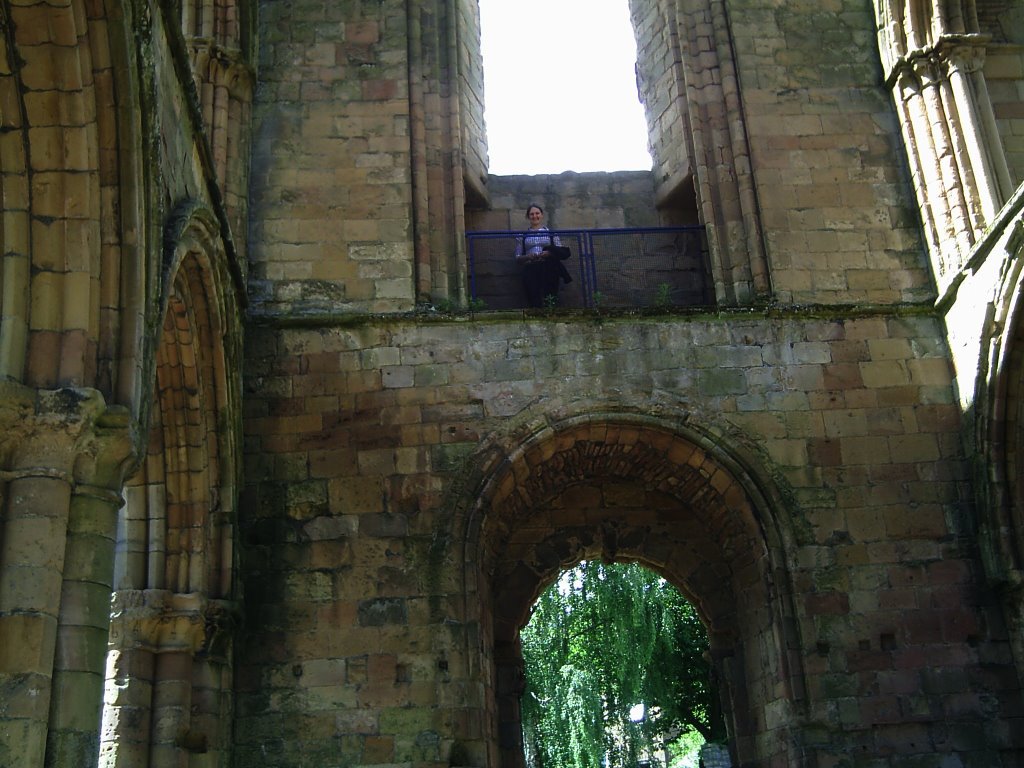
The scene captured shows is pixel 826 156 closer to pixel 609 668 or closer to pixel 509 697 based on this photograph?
pixel 509 697

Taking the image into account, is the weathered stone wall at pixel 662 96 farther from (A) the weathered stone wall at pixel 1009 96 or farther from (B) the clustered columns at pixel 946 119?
(A) the weathered stone wall at pixel 1009 96

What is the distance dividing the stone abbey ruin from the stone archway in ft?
0.10

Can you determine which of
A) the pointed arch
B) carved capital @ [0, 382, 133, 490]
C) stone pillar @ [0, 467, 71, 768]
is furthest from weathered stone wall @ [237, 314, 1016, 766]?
stone pillar @ [0, 467, 71, 768]

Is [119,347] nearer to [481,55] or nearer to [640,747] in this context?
[481,55]

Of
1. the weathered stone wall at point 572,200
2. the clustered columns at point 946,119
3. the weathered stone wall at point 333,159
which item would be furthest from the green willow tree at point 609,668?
the clustered columns at point 946,119

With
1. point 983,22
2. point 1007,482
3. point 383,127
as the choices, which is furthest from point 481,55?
point 1007,482

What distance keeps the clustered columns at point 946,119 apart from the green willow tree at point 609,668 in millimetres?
8588

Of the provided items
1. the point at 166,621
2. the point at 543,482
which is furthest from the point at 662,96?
the point at 166,621

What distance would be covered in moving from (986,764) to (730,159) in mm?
5281

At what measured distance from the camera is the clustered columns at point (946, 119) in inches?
386

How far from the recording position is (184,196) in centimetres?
728

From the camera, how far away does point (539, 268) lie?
34.6ft

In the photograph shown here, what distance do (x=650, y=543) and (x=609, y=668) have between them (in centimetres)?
797

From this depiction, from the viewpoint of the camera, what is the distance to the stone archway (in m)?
9.00
